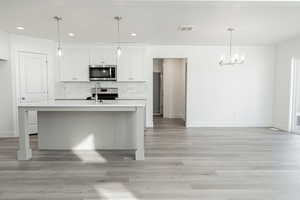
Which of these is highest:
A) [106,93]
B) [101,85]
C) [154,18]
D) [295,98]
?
[154,18]

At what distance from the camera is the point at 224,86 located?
6.14 meters

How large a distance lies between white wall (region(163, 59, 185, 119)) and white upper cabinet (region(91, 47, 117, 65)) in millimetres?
2630

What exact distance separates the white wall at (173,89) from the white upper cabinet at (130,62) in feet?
7.25

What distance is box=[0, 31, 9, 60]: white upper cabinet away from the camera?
4547mm

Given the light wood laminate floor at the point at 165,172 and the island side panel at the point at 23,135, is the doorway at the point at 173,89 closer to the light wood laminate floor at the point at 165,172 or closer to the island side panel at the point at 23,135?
the light wood laminate floor at the point at 165,172

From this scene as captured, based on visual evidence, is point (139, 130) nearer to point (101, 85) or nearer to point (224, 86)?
point (101, 85)

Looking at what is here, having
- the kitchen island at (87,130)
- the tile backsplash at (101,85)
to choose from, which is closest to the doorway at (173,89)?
the tile backsplash at (101,85)

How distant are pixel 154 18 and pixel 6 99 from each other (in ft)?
12.7

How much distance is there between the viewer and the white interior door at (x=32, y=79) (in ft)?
16.1

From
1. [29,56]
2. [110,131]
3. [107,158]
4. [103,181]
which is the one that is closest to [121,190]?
[103,181]

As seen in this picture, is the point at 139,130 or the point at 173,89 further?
the point at 173,89

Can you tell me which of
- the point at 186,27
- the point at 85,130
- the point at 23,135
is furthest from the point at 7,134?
the point at 186,27

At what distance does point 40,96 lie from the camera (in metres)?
5.27

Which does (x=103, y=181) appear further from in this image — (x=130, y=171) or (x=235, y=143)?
(x=235, y=143)
